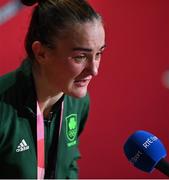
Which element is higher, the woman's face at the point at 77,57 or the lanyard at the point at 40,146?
the woman's face at the point at 77,57

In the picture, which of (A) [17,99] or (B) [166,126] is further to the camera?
(B) [166,126]

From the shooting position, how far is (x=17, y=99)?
1.02m

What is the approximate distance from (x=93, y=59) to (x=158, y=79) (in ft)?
3.62

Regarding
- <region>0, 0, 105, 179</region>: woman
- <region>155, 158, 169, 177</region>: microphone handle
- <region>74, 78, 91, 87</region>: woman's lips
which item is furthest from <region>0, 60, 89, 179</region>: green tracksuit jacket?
<region>155, 158, 169, 177</region>: microphone handle

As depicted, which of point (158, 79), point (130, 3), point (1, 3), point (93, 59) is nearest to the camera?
point (93, 59)

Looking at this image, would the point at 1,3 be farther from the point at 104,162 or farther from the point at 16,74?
the point at 104,162

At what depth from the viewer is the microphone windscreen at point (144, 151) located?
762 millimetres

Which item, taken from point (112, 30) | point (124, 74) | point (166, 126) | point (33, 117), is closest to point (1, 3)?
point (112, 30)

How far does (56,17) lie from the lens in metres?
0.98

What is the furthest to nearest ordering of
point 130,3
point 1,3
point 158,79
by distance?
point 158,79, point 130,3, point 1,3

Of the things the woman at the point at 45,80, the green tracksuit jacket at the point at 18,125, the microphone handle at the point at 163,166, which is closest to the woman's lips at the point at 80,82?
the woman at the point at 45,80

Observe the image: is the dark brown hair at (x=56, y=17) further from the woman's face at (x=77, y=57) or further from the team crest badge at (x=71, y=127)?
the team crest badge at (x=71, y=127)

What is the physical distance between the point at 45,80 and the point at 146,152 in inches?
13.7

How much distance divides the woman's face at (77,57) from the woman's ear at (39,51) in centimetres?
1
